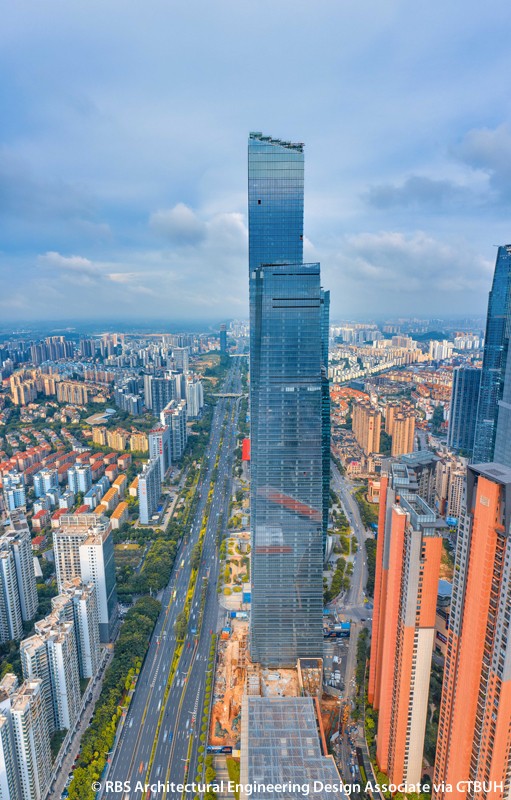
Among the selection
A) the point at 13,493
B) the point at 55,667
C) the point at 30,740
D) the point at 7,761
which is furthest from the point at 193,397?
the point at 7,761

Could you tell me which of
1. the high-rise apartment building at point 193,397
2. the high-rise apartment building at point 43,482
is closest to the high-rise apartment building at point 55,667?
the high-rise apartment building at point 43,482

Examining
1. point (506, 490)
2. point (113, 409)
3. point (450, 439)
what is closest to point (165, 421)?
point (113, 409)

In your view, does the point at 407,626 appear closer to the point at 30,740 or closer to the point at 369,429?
the point at 30,740

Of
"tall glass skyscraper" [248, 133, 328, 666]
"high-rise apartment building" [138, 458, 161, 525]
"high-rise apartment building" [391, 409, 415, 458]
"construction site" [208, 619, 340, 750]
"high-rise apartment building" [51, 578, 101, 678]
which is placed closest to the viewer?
"construction site" [208, 619, 340, 750]

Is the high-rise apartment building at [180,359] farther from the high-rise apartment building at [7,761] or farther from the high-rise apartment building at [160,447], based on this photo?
the high-rise apartment building at [7,761]

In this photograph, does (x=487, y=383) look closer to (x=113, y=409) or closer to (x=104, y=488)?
(x=104, y=488)

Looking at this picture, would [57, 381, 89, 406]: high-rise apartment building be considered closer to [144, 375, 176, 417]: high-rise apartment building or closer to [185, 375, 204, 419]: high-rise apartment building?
[144, 375, 176, 417]: high-rise apartment building

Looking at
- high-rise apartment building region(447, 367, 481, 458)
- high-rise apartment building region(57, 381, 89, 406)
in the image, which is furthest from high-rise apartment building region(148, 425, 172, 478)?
high-rise apartment building region(447, 367, 481, 458)
